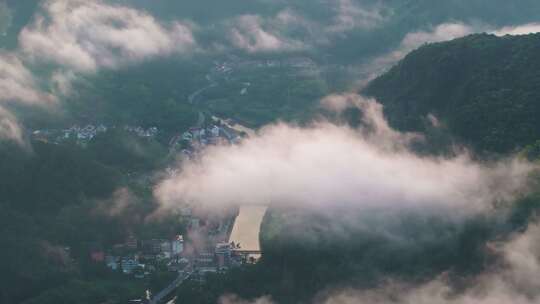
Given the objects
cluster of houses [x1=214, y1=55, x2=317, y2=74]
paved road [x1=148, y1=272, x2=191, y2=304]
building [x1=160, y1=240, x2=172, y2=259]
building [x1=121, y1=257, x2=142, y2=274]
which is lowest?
paved road [x1=148, y1=272, x2=191, y2=304]

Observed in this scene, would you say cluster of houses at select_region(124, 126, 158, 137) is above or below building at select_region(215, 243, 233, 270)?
above

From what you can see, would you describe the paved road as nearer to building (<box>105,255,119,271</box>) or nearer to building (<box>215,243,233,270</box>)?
building (<box>215,243,233,270</box>)

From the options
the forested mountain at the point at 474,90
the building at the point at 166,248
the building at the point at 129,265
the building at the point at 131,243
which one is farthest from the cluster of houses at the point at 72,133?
the forested mountain at the point at 474,90

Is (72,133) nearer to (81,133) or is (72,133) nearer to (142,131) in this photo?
(81,133)

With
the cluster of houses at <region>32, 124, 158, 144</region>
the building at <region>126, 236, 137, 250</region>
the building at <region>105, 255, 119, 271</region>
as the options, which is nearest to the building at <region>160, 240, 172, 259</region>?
the building at <region>126, 236, 137, 250</region>

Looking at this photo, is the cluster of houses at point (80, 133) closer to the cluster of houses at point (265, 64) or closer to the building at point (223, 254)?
the building at point (223, 254)

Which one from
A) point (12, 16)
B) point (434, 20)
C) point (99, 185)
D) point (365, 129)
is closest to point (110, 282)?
point (99, 185)
